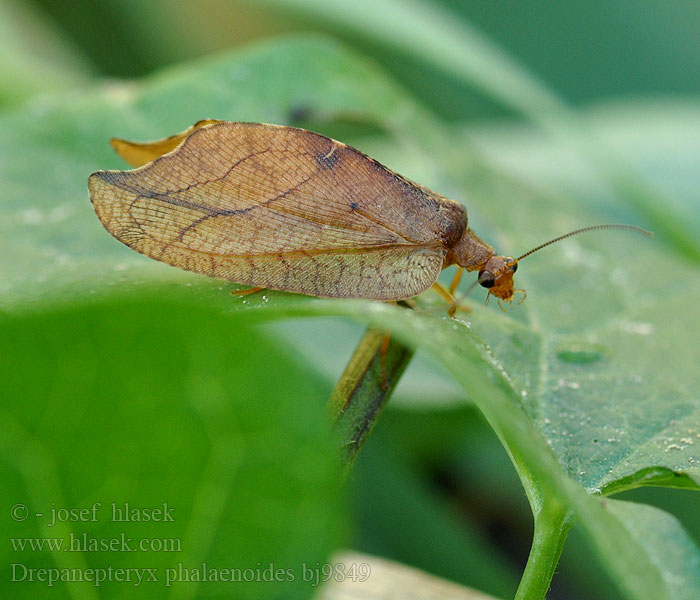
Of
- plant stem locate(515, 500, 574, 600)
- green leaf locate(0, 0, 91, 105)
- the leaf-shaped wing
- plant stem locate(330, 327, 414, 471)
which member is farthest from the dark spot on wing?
green leaf locate(0, 0, 91, 105)

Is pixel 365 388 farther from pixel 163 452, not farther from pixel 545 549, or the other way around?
pixel 163 452

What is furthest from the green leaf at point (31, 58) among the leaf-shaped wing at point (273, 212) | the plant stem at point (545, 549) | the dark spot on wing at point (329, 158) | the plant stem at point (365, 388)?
the plant stem at point (545, 549)

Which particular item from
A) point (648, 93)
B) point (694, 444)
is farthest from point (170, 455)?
point (648, 93)

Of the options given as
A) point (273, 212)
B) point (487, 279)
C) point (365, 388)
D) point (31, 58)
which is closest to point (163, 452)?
point (365, 388)

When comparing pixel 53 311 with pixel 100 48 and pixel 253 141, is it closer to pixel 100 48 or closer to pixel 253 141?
pixel 253 141

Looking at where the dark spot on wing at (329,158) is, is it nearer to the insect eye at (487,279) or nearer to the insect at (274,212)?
the insect at (274,212)

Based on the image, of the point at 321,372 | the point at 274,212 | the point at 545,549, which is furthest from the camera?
the point at 321,372

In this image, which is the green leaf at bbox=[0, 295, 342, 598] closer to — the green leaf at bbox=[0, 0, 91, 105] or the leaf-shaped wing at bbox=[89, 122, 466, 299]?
the leaf-shaped wing at bbox=[89, 122, 466, 299]
